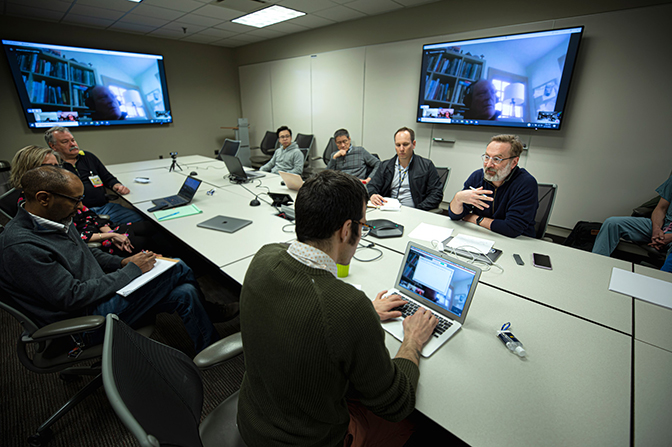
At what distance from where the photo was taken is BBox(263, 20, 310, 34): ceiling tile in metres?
4.95

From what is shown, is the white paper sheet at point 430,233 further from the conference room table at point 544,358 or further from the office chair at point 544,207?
the office chair at point 544,207

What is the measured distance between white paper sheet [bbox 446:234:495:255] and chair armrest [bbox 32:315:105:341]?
1.76m

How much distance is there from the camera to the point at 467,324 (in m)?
1.19

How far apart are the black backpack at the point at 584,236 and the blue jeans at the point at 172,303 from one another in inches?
131

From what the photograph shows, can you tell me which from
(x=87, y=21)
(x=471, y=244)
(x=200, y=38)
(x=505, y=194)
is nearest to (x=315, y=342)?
(x=471, y=244)

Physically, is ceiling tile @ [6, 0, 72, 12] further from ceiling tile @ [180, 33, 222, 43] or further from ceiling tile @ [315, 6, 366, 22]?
ceiling tile @ [315, 6, 366, 22]

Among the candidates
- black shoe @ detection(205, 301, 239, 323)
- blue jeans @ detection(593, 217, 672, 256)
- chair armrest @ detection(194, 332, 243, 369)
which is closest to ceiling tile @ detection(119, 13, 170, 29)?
black shoe @ detection(205, 301, 239, 323)

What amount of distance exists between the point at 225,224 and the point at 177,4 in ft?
12.1

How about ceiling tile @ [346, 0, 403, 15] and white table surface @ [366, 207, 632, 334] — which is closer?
white table surface @ [366, 207, 632, 334]

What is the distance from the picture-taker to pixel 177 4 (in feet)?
13.1

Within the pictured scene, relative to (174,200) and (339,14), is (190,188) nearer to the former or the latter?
(174,200)

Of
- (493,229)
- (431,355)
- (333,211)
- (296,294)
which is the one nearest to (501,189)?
→ (493,229)

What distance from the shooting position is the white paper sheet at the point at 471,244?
1.73m

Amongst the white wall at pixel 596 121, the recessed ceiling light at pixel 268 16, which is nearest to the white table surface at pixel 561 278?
the white wall at pixel 596 121
